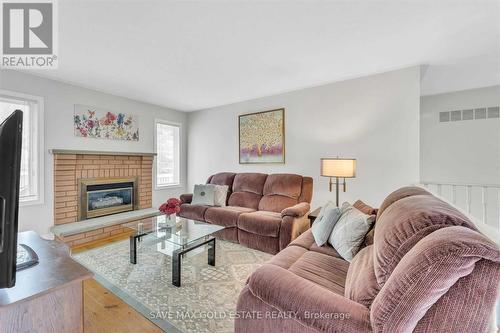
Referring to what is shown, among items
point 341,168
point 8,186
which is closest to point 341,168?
point 341,168

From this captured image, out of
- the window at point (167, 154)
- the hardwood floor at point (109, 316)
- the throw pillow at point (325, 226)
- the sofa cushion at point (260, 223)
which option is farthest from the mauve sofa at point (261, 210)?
the hardwood floor at point (109, 316)

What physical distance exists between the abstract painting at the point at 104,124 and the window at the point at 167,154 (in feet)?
1.85

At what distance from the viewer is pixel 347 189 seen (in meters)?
3.30

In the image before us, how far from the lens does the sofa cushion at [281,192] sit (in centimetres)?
335

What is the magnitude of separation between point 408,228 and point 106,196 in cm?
431

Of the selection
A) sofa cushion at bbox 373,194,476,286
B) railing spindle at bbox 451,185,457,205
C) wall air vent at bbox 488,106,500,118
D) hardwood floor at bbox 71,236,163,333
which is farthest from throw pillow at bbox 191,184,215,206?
wall air vent at bbox 488,106,500,118

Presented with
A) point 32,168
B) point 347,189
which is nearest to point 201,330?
point 347,189

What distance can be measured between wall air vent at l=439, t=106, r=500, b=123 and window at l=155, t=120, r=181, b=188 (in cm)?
506

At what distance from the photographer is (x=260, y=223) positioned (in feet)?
9.37

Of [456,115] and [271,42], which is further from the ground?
[271,42]

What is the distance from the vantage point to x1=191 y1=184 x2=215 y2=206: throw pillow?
3.67 meters

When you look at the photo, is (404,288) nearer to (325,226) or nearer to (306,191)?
(325,226)

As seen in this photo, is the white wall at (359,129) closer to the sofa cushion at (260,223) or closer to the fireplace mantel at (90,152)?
the sofa cushion at (260,223)

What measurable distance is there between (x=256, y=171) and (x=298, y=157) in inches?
35.1
